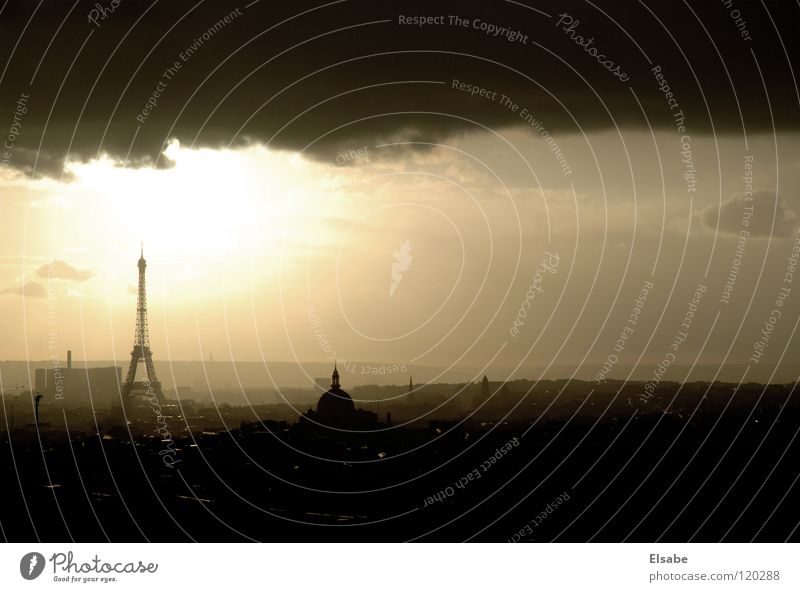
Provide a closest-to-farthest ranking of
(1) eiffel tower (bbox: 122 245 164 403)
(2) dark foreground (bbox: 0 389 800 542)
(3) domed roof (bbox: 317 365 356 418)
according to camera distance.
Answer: (2) dark foreground (bbox: 0 389 800 542) → (3) domed roof (bbox: 317 365 356 418) → (1) eiffel tower (bbox: 122 245 164 403)

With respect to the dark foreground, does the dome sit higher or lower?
higher

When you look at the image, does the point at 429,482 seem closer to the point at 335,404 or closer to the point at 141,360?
the point at 335,404

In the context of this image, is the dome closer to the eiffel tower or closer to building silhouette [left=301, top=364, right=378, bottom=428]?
building silhouette [left=301, top=364, right=378, bottom=428]

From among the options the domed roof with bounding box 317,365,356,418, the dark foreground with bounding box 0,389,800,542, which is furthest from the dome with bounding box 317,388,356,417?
the dark foreground with bounding box 0,389,800,542

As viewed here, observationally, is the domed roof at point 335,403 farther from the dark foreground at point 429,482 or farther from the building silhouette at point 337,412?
the dark foreground at point 429,482

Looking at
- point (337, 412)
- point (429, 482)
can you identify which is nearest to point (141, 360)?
point (337, 412)

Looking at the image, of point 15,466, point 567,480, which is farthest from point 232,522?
point 567,480

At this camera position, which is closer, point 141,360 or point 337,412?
point 337,412

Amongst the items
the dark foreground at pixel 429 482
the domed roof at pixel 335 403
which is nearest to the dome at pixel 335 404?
the domed roof at pixel 335 403

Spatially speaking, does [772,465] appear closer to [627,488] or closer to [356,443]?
[627,488]

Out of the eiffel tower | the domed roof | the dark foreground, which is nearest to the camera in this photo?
the dark foreground

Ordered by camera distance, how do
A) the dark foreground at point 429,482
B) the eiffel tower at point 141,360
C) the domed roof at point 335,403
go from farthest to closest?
the eiffel tower at point 141,360 < the domed roof at point 335,403 < the dark foreground at point 429,482

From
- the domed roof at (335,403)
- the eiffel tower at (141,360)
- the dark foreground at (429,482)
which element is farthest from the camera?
the eiffel tower at (141,360)
